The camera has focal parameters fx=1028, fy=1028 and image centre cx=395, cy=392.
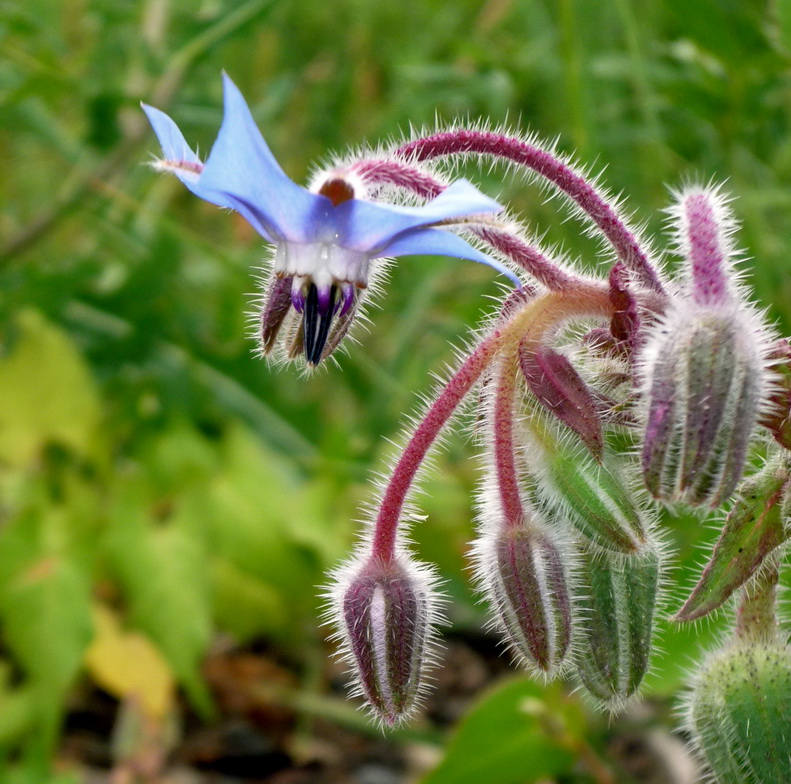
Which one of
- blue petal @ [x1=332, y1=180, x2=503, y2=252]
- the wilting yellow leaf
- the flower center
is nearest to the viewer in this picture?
blue petal @ [x1=332, y1=180, x2=503, y2=252]

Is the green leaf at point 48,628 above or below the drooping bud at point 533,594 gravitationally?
below

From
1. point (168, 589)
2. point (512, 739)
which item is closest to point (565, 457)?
point (512, 739)

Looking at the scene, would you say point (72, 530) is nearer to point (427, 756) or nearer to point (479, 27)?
point (427, 756)

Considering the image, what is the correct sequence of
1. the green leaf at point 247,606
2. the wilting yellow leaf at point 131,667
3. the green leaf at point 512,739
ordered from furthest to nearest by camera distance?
the green leaf at point 247,606 < the wilting yellow leaf at point 131,667 < the green leaf at point 512,739

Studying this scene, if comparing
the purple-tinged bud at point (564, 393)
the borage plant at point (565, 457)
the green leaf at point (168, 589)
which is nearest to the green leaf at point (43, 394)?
the green leaf at point (168, 589)

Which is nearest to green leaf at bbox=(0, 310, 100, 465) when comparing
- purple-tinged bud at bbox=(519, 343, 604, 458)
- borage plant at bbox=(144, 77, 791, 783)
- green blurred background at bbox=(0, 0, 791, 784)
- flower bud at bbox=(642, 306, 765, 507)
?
green blurred background at bbox=(0, 0, 791, 784)

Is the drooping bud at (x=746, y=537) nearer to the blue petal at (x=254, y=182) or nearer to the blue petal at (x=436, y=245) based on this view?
the blue petal at (x=436, y=245)

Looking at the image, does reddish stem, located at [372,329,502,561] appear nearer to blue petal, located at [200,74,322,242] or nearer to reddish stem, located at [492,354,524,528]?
reddish stem, located at [492,354,524,528]

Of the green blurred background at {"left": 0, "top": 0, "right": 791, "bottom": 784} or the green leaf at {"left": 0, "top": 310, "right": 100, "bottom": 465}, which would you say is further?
the green leaf at {"left": 0, "top": 310, "right": 100, "bottom": 465}
